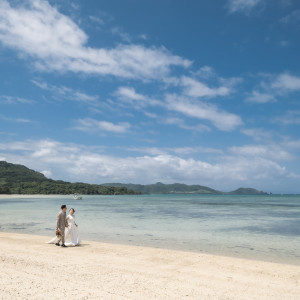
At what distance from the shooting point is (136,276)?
10.8 m

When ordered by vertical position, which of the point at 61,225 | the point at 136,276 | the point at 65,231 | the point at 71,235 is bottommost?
the point at 136,276

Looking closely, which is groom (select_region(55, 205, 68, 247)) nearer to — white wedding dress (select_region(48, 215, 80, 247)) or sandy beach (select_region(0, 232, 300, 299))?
white wedding dress (select_region(48, 215, 80, 247))

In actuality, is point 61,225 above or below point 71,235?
above

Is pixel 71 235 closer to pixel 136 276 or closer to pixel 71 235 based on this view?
pixel 71 235

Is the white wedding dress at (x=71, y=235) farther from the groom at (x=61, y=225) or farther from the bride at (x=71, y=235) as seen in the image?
the groom at (x=61, y=225)

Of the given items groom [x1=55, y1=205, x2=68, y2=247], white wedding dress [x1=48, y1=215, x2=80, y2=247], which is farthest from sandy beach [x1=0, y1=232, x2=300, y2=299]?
white wedding dress [x1=48, y1=215, x2=80, y2=247]

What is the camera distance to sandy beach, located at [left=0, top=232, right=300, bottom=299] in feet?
28.9

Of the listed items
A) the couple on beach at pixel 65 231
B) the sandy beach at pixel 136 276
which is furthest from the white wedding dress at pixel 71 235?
the sandy beach at pixel 136 276

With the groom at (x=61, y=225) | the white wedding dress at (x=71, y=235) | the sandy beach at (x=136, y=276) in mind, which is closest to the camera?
the sandy beach at (x=136, y=276)

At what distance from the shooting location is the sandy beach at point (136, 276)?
882cm

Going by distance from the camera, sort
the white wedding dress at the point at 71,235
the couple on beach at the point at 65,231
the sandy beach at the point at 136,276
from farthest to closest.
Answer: the white wedding dress at the point at 71,235 → the couple on beach at the point at 65,231 → the sandy beach at the point at 136,276

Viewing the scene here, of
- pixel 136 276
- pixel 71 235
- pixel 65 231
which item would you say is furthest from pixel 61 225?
pixel 136 276

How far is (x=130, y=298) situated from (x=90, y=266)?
4.38 metres

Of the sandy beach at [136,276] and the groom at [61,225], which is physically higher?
the groom at [61,225]
